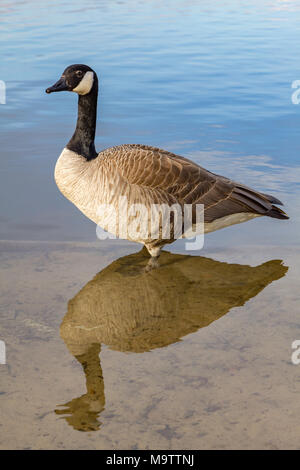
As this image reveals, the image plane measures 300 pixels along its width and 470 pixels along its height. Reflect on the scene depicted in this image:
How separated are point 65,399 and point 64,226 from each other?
3668mm

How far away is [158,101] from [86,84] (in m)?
5.86

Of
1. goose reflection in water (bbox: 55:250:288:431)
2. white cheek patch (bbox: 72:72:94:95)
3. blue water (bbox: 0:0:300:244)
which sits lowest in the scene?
goose reflection in water (bbox: 55:250:288:431)

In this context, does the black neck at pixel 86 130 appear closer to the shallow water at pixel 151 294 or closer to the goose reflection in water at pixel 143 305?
the shallow water at pixel 151 294

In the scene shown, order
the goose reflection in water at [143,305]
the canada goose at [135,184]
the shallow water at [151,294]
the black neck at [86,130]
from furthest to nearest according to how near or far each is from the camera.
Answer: the black neck at [86,130]
the canada goose at [135,184]
the goose reflection in water at [143,305]
the shallow water at [151,294]

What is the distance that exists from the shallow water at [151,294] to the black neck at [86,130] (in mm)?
1135

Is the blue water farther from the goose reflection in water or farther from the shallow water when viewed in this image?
the goose reflection in water

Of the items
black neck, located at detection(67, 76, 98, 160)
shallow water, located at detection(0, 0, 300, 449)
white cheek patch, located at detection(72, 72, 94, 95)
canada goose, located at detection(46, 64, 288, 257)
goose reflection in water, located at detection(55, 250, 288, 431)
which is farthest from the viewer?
white cheek patch, located at detection(72, 72, 94, 95)

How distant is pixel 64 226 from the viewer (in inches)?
311

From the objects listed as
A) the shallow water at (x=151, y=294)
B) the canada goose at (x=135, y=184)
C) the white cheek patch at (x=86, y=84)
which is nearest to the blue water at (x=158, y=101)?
the shallow water at (x=151, y=294)

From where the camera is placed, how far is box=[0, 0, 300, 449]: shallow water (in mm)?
4309

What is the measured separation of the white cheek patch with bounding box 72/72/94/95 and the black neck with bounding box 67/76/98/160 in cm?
6

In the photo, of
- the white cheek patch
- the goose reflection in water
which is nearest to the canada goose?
the white cheek patch

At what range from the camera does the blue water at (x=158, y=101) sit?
8.58 metres

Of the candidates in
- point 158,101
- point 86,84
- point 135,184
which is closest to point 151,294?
point 135,184
